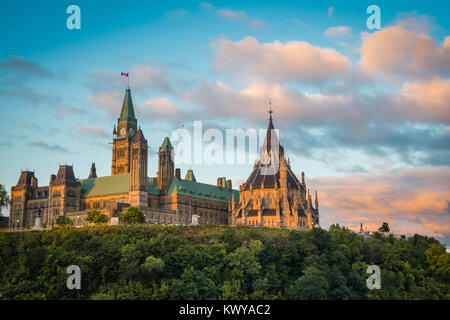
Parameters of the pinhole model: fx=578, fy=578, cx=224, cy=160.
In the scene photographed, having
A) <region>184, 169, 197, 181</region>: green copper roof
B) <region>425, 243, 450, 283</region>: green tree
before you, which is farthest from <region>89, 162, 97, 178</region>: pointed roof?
<region>425, 243, 450, 283</region>: green tree

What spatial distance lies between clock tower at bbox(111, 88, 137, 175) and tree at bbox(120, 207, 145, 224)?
46.3 meters

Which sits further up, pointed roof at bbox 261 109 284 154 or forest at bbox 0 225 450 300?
pointed roof at bbox 261 109 284 154

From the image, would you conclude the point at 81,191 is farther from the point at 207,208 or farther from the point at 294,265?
the point at 294,265

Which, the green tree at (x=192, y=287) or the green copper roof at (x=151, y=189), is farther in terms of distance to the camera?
the green copper roof at (x=151, y=189)

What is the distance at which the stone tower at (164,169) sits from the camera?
146125mm

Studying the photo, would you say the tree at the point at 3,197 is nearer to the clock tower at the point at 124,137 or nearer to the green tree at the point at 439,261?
the clock tower at the point at 124,137

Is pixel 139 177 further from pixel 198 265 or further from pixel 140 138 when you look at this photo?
pixel 198 265

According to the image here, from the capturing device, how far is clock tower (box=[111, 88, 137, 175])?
16700 cm

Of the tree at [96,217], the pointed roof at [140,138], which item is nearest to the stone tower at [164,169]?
the pointed roof at [140,138]

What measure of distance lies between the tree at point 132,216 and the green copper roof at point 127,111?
54234mm

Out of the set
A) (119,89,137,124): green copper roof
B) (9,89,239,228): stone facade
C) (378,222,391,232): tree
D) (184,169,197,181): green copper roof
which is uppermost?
(119,89,137,124): green copper roof

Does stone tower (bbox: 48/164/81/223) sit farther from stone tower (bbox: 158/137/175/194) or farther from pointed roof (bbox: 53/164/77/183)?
stone tower (bbox: 158/137/175/194)

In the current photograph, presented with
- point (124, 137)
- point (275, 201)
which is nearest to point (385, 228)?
point (275, 201)
